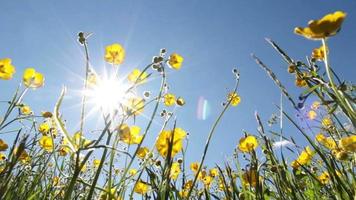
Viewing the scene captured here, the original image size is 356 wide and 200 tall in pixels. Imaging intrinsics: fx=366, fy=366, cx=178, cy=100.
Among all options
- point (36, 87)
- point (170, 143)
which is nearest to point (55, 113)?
point (170, 143)

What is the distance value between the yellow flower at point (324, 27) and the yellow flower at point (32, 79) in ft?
6.99

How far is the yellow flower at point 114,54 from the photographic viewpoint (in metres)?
2.42

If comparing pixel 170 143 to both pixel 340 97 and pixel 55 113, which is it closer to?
pixel 55 113

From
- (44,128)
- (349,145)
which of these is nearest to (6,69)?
(44,128)

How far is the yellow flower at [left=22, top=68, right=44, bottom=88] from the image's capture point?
2815 millimetres

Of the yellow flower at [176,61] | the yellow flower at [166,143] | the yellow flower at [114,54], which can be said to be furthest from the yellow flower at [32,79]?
the yellow flower at [166,143]

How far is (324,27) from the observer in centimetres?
130

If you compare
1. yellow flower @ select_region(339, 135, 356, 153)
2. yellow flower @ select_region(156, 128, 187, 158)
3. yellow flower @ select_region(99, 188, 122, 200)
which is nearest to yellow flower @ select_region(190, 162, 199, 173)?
yellow flower @ select_region(156, 128, 187, 158)

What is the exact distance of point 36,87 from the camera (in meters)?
2.84

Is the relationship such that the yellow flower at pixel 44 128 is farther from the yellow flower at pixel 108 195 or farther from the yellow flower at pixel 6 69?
the yellow flower at pixel 108 195

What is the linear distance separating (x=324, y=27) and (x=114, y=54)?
1.48m

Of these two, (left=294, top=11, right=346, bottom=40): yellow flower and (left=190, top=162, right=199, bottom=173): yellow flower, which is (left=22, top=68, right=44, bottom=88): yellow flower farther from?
(left=294, top=11, right=346, bottom=40): yellow flower

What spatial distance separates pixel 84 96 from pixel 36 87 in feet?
5.32

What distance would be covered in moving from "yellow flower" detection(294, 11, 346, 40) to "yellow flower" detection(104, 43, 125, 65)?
1346 mm
